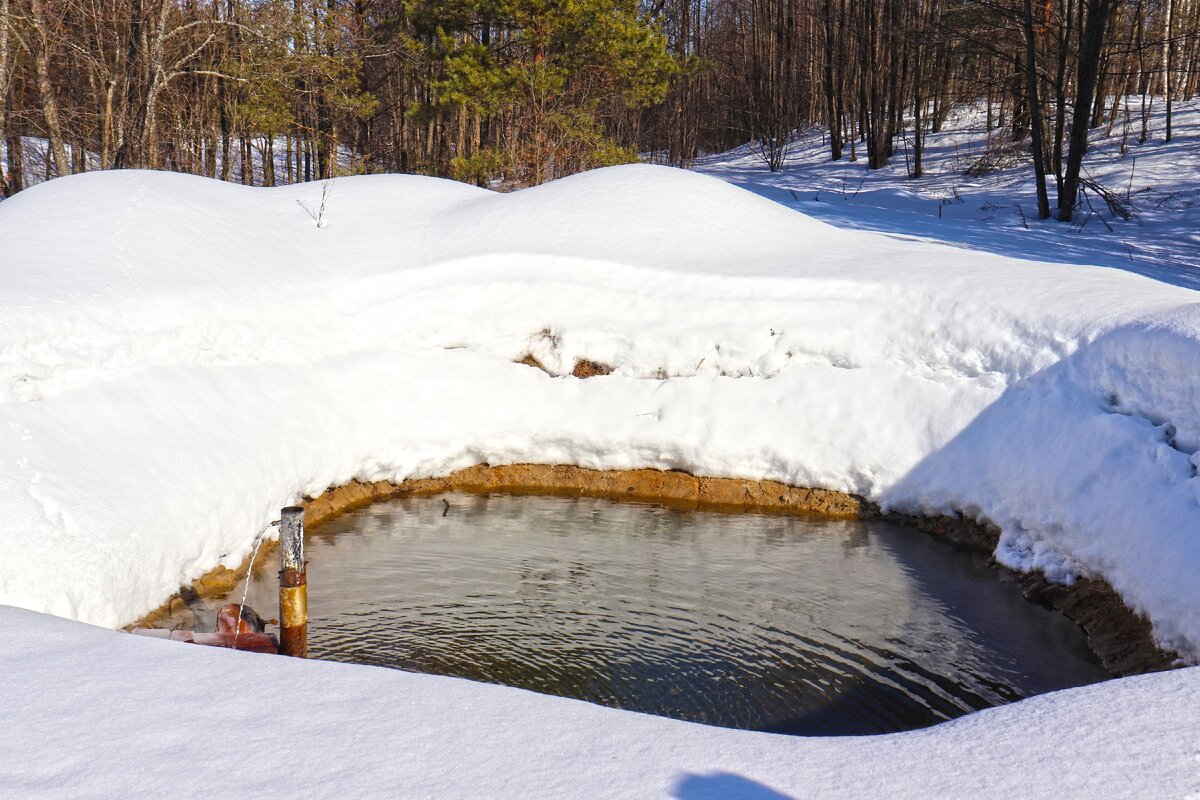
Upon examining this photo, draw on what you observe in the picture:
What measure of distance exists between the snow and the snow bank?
2308 millimetres

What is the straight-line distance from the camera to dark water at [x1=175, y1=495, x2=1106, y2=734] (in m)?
5.63

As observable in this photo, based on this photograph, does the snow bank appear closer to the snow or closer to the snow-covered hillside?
the snow

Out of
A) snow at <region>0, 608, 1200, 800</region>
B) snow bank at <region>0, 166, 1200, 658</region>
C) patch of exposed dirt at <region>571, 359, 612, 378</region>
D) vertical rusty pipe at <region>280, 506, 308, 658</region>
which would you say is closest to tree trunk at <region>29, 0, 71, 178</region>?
snow bank at <region>0, 166, 1200, 658</region>

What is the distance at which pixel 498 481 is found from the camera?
9555mm

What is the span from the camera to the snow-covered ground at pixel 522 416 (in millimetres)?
3277

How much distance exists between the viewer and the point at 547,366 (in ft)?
32.8

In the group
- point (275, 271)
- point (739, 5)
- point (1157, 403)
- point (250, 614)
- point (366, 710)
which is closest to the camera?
point (366, 710)

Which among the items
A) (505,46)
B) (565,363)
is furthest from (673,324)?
(505,46)

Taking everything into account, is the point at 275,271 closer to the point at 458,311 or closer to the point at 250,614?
the point at 458,311

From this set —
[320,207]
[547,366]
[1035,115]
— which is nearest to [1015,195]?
[1035,115]

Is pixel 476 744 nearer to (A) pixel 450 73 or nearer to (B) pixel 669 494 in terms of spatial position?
(B) pixel 669 494

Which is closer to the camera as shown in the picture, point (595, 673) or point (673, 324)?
point (595, 673)

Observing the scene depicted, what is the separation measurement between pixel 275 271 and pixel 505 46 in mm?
10185

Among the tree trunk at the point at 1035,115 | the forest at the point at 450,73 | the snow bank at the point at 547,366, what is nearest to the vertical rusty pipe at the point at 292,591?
the snow bank at the point at 547,366
